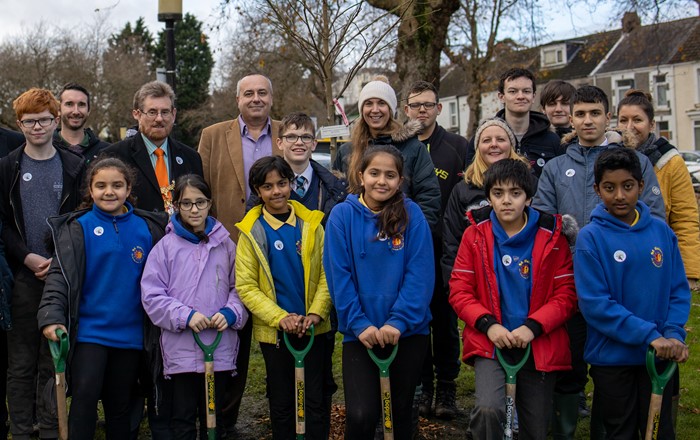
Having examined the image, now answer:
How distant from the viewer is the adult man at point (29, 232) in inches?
188

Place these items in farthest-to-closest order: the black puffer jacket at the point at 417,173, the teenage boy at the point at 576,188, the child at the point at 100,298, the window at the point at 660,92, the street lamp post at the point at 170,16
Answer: the window at the point at 660,92 → the street lamp post at the point at 170,16 → the black puffer jacket at the point at 417,173 → the teenage boy at the point at 576,188 → the child at the point at 100,298

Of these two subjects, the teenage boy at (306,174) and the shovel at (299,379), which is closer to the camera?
the shovel at (299,379)

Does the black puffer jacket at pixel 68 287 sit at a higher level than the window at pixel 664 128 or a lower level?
lower

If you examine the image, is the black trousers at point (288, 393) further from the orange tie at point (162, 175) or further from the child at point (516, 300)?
the orange tie at point (162, 175)

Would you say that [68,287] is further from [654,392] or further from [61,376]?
[654,392]

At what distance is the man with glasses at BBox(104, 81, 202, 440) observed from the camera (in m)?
5.12

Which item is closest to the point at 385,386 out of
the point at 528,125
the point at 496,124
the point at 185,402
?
the point at 185,402

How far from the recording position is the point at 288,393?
4375mm

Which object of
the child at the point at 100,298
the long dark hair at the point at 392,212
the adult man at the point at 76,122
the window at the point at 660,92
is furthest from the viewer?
the window at the point at 660,92

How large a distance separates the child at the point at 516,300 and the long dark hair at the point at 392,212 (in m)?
0.43

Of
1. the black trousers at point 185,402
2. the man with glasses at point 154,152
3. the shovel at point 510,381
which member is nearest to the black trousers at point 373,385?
the shovel at point 510,381

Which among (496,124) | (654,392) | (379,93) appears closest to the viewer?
(654,392)

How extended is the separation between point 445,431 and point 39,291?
3055 mm

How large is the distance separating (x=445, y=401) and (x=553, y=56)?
47.3 m
